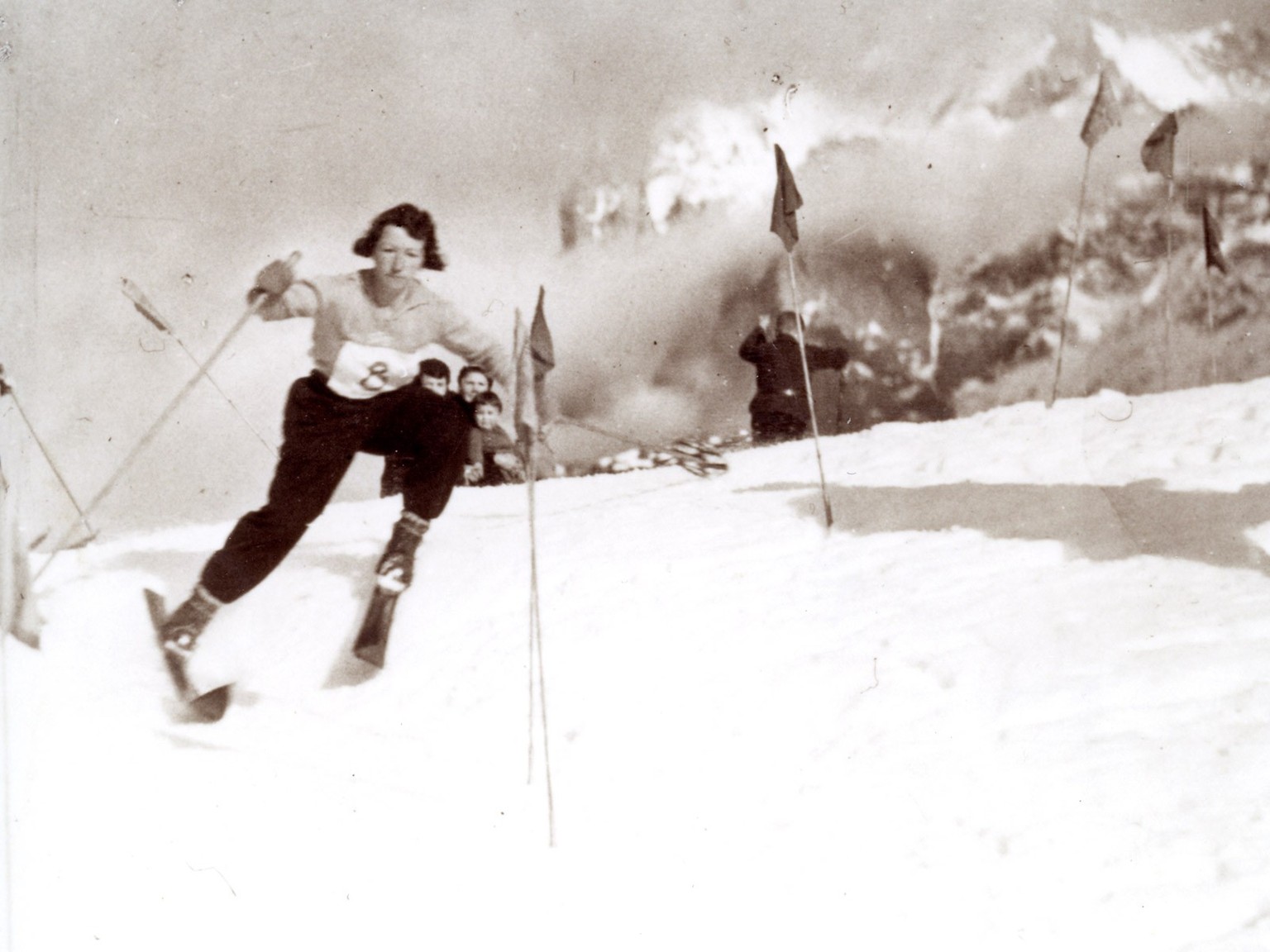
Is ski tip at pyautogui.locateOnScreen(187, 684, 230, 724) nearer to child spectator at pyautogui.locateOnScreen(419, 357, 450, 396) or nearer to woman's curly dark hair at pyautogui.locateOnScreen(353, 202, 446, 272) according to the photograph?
child spectator at pyautogui.locateOnScreen(419, 357, 450, 396)

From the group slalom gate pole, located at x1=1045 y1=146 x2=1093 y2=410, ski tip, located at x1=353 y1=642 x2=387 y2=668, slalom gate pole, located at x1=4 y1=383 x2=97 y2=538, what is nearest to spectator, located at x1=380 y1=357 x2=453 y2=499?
ski tip, located at x1=353 y1=642 x2=387 y2=668

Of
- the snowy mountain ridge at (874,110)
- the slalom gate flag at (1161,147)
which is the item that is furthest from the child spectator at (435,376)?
the slalom gate flag at (1161,147)

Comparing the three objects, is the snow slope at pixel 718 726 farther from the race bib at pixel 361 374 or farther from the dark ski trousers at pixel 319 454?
the race bib at pixel 361 374

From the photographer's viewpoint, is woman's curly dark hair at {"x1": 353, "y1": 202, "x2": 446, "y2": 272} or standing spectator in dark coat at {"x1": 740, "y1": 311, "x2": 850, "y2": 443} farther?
standing spectator in dark coat at {"x1": 740, "y1": 311, "x2": 850, "y2": 443}

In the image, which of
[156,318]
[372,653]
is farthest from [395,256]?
[372,653]

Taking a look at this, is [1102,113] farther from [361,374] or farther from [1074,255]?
[361,374]

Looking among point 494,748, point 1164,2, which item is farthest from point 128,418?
point 1164,2

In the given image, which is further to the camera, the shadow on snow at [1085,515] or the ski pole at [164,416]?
the ski pole at [164,416]
